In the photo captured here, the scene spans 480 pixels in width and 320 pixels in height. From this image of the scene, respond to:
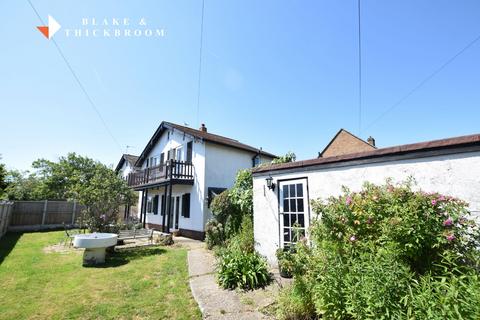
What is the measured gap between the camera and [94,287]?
5.82 metres

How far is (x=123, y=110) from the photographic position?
1195 centimetres

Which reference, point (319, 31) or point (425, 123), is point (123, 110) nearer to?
point (319, 31)

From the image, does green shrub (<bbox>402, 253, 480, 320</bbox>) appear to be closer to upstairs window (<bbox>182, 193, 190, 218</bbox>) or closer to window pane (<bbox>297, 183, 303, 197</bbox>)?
window pane (<bbox>297, 183, 303, 197</bbox>)

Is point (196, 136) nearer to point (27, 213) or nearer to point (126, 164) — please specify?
point (27, 213)

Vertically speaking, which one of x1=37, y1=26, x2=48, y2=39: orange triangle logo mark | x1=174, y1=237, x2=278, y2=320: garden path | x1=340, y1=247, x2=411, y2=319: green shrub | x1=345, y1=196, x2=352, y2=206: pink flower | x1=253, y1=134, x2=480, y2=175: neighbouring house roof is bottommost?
x1=174, y1=237, x2=278, y2=320: garden path

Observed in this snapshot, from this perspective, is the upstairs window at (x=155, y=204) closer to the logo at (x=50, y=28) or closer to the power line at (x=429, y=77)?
the logo at (x=50, y=28)

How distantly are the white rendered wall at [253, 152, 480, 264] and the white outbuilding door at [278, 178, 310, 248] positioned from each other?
18 cm

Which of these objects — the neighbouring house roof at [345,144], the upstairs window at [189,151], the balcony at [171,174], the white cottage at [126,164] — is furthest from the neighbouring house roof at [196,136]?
the neighbouring house roof at [345,144]

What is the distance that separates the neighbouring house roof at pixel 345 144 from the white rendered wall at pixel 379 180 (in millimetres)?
16888

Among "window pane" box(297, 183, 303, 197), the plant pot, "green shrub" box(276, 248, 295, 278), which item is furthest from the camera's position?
"window pane" box(297, 183, 303, 197)

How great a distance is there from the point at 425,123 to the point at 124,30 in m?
15.3

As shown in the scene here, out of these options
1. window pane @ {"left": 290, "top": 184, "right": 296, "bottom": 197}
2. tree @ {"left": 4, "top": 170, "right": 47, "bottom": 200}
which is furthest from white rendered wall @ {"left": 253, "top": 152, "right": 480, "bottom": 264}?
tree @ {"left": 4, "top": 170, "right": 47, "bottom": 200}

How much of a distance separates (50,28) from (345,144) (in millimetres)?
22183

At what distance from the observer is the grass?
448 centimetres
